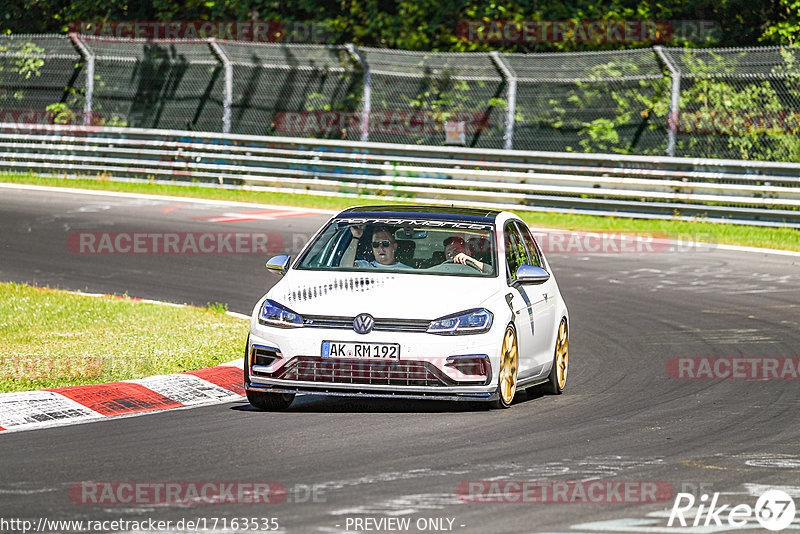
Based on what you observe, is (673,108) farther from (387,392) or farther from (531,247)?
(387,392)

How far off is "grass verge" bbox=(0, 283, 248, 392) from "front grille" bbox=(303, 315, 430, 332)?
2110 millimetres

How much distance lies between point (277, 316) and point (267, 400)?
1.96 ft

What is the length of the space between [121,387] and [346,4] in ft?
84.7

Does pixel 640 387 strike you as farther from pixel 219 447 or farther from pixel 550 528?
pixel 550 528

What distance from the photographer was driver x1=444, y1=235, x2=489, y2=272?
32.1 ft

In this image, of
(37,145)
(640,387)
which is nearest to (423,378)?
(640,387)

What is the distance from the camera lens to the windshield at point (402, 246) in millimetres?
9820

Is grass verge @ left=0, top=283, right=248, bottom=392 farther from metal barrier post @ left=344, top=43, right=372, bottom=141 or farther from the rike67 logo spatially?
metal barrier post @ left=344, top=43, right=372, bottom=141

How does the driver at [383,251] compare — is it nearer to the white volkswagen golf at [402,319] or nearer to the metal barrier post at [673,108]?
the white volkswagen golf at [402,319]

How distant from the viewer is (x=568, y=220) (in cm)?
2314

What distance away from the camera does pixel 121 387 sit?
377 inches

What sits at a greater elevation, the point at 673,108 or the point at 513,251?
the point at 513,251

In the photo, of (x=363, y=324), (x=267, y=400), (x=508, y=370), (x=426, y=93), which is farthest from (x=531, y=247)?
(x=426, y=93)

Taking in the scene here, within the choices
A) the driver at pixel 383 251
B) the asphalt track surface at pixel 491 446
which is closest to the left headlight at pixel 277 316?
the asphalt track surface at pixel 491 446
